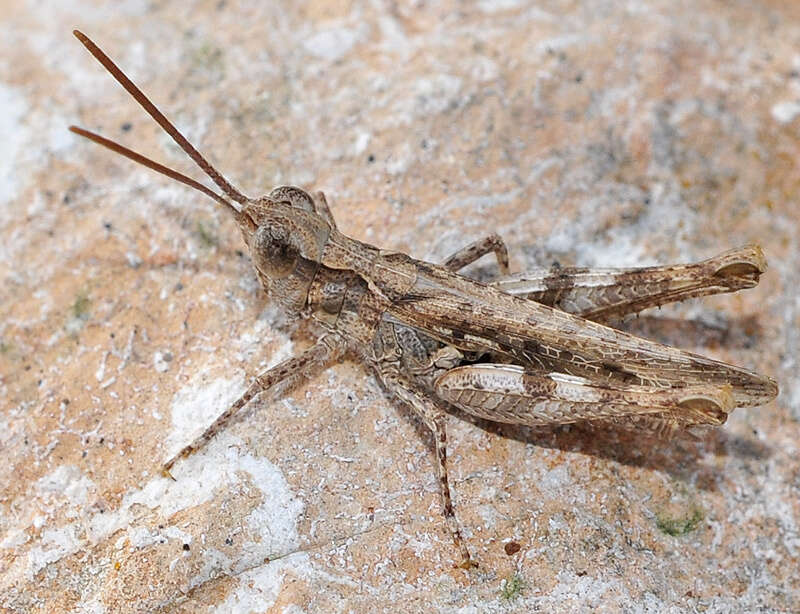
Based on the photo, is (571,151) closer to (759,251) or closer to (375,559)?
(759,251)

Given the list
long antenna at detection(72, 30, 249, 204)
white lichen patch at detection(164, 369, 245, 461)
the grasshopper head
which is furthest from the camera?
white lichen patch at detection(164, 369, 245, 461)

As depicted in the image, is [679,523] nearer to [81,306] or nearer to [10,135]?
[81,306]

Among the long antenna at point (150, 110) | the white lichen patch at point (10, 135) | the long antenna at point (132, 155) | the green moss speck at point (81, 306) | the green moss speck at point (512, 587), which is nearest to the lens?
the long antenna at point (132, 155)

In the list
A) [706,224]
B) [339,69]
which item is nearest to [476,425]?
[706,224]

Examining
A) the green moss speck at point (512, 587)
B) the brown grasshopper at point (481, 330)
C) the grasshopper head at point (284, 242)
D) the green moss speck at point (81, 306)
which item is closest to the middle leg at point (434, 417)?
the brown grasshopper at point (481, 330)

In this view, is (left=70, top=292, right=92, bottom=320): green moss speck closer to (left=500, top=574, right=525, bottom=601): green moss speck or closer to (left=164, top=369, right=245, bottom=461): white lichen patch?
(left=164, top=369, right=245, bottom=461): white lichen patch

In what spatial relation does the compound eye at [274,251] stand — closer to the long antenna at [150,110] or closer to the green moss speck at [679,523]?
the long antenna at [150,110]

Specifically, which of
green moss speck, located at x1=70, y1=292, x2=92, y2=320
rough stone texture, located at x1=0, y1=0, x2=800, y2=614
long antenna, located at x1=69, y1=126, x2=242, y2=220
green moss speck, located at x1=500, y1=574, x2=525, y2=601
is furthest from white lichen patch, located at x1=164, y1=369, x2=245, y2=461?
green moss speck, located at x1=500, y1=574, x2=525, y2=601
